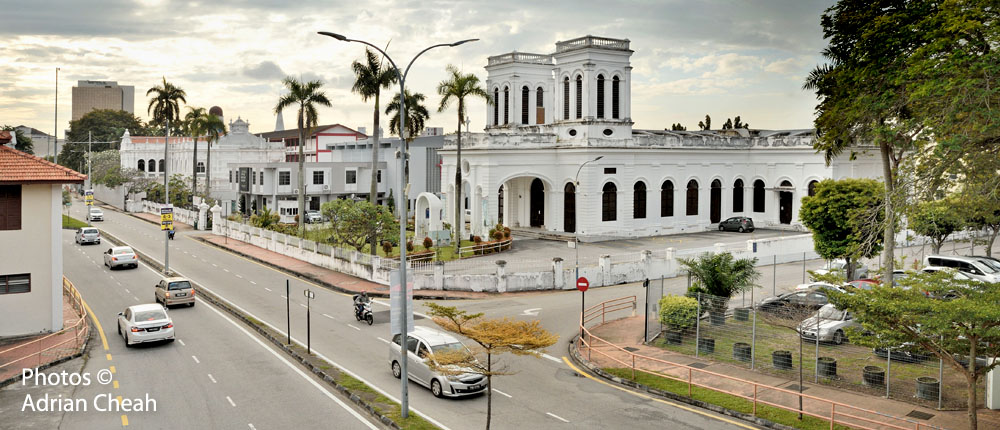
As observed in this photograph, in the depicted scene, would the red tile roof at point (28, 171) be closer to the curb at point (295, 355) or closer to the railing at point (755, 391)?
the curb at point (295, 355)

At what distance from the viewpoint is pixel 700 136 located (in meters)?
62.3

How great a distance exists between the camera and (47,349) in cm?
2464

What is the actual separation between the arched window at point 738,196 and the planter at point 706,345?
135 ft

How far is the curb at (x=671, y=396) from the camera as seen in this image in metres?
17.9

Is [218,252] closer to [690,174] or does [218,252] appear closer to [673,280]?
[673,280]

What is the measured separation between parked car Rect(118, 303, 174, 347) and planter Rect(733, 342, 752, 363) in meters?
18.5

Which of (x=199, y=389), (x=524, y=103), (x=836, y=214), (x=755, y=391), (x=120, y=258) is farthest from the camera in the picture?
(x=524, y=103)

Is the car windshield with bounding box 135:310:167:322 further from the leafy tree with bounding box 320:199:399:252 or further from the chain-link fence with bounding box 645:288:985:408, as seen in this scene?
the chain-link fence with bounding box 645:288:985:408

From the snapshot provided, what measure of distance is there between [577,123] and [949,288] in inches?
1554

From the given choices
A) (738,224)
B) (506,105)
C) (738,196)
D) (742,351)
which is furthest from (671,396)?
(738,196)

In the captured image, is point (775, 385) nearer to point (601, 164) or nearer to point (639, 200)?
point (601, 164)

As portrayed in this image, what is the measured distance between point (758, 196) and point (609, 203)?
16067 mm

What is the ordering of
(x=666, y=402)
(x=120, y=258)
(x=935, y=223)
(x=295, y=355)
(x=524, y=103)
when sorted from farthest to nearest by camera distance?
(x=524, y=103), (x=120, y=258), (x=935, y=223), (x=295, y=355), (x=666, y=402)

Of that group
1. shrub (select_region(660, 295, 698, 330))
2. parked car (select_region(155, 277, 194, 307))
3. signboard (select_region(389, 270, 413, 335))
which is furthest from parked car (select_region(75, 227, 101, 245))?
shrub (select_region(660, 295, 698, 330))
